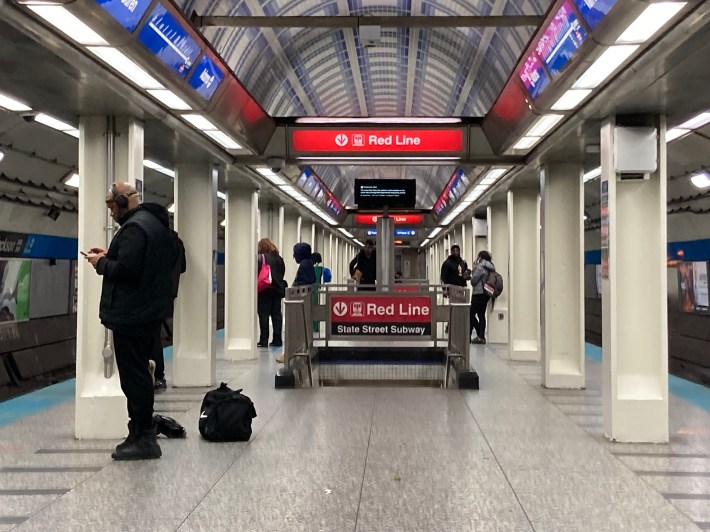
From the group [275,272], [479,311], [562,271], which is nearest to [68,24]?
[562,271]

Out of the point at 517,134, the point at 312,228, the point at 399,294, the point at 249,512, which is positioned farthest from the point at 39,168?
the point at 312,228

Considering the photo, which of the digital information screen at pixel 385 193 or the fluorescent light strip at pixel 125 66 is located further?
the digital information screen at pixel 385 193

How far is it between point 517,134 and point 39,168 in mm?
5987

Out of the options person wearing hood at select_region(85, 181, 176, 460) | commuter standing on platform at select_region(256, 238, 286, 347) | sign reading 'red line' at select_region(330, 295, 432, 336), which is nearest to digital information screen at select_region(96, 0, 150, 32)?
person wearing hood at select_region(85, 181, 176, 460)

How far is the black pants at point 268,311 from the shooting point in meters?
13.5

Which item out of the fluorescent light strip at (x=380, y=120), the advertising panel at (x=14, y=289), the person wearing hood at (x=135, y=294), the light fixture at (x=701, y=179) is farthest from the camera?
the light fixture at (x=701, y=179)

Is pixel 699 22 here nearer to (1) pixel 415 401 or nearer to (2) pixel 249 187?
(1) pixel 415 401

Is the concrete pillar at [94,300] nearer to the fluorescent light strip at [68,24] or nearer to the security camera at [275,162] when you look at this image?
the fluorescent light strip at [68,24]

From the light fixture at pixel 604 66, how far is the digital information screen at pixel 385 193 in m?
9.69

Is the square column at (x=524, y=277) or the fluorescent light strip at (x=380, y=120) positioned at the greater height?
the fluorescent light strip at (x=380, y=120)

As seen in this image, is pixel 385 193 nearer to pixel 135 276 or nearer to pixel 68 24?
pixel 135 276

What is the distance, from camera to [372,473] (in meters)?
5.06

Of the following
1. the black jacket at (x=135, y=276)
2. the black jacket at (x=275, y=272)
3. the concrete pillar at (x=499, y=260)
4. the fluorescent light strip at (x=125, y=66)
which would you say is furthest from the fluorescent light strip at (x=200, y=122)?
the concrete pillar at (x=499, y=260)

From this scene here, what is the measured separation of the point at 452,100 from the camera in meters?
14.4
